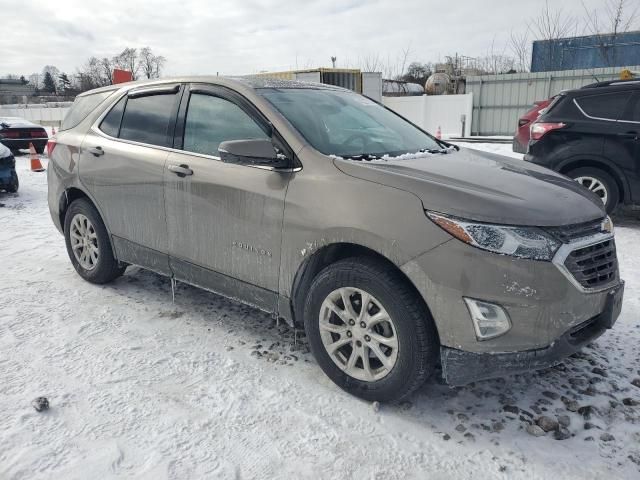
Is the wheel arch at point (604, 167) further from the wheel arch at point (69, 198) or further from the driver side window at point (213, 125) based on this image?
the wheel arch at point (69, 198)

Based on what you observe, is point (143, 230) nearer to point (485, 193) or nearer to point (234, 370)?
point (234, 370)

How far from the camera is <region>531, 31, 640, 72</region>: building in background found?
2467 centimetres

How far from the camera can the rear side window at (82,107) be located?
441 cm

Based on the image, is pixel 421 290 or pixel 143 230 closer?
pixel 421 290

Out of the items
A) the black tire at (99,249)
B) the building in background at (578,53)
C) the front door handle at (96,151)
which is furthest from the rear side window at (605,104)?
the building in background at (578,53)

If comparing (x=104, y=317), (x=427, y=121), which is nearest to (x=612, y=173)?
(x=104, y=317)

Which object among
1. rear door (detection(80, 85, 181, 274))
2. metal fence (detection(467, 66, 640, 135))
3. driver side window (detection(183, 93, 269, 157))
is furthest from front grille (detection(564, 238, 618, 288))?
metal fence (detection(467, 66, 640, 135))

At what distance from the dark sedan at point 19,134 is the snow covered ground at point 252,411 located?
12.7 m

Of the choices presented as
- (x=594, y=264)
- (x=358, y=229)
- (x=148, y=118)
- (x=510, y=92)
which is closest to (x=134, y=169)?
(x=148, y=118)

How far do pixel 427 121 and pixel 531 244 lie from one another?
23824mm

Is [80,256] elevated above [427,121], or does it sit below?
below

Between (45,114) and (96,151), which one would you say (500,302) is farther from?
(45,114)

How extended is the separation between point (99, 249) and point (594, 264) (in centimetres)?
371

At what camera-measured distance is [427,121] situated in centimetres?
2500
